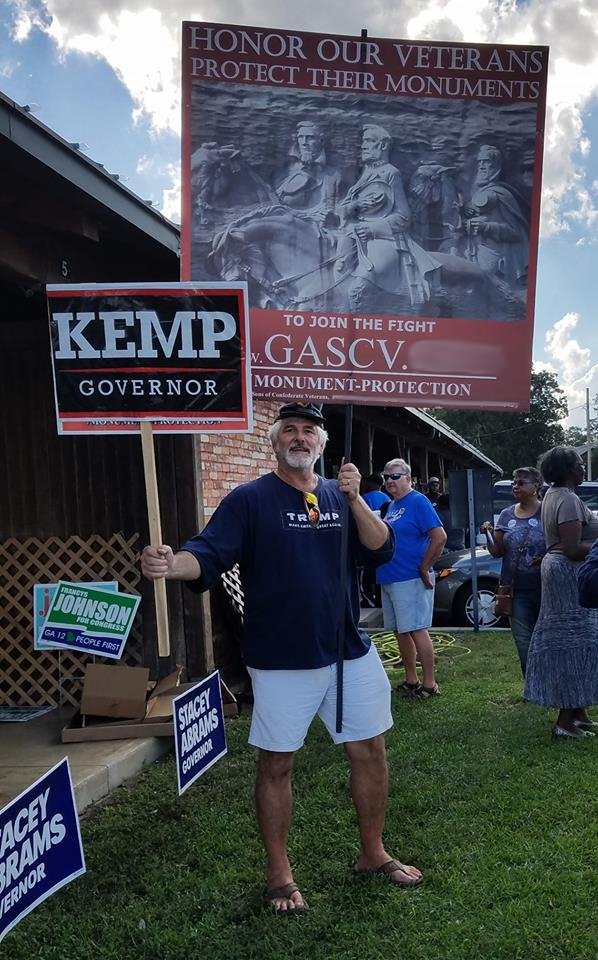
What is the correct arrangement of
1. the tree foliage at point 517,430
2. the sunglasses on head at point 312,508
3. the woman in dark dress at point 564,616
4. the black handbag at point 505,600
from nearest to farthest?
1. the sunglasses on head at point 312,508
2. the woman in dark dress at point 564,616
3. the black handbag at point 505,600
4. the tree foliage at point 517,430

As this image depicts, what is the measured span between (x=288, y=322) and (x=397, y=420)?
12.7 meters

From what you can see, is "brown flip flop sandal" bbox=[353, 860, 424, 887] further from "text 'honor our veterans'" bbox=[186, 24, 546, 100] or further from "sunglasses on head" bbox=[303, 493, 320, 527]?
"text 'honor our veterans'" bbox=[186, 24, 546, 100]

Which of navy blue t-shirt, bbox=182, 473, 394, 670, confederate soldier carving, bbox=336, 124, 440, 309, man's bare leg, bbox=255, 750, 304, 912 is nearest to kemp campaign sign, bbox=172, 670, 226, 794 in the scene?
man's bare leg, bbox=255, 750, 304, 912

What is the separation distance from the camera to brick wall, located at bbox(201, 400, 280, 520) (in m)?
6.80

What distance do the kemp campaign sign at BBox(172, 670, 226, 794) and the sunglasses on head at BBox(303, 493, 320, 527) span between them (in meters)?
1.22

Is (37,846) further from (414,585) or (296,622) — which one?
(414,585)

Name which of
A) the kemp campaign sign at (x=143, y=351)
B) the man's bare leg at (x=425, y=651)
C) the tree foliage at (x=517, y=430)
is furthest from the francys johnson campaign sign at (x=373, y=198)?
the tree foliage at (x=517, y=430)

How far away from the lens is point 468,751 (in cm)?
490

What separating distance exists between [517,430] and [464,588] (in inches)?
2071

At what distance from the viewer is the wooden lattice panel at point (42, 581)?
625 cm

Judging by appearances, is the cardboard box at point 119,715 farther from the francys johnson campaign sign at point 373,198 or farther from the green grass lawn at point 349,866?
the francys johnson campaign sign at point 373,198

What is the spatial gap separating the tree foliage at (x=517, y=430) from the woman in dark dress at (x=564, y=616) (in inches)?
2203

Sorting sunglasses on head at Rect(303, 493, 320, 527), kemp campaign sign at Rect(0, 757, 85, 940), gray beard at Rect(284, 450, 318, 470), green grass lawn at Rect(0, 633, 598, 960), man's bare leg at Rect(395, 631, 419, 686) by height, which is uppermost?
gray beard at Rect(284, 450, 318, 470)

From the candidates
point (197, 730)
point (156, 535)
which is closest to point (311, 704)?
point (156, 535)
